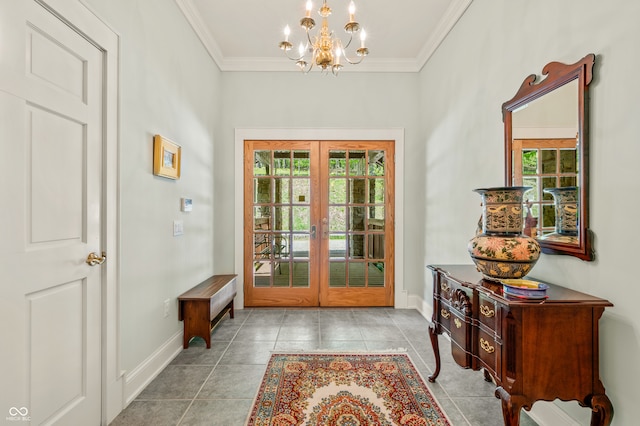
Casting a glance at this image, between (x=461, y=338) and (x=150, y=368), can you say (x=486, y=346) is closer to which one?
(x=461, y=338)

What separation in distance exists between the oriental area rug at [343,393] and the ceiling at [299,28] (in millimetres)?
3051

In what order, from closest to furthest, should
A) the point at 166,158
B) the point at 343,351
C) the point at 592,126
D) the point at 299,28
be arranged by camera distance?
the point at 592,126
the point at 166,158
the point at 343,351
the point at 299,28


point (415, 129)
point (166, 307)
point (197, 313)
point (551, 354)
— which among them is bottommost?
point (197, 313)

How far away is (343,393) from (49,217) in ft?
6.29

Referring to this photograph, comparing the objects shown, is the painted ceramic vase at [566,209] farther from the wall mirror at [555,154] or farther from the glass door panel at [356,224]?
the glass door panel at [356,224]

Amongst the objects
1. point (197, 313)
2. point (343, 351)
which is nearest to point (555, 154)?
point (343, 351)

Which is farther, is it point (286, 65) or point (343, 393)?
point (286, 65)

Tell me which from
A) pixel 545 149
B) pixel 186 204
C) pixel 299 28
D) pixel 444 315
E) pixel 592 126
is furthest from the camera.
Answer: pixel 299 28

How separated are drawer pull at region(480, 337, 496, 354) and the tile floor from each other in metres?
0.55

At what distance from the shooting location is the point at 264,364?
7.63 ft

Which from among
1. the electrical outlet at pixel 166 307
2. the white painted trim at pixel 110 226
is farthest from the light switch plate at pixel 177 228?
the white painted trim at pixel 110 226

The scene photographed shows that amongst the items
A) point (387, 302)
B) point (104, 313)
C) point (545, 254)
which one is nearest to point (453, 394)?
point (545, 254)

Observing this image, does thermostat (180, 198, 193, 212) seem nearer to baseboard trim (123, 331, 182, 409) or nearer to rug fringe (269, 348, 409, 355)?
baseboard trim (123, 331, 182, 409)

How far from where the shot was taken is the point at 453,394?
1955 millimetres
